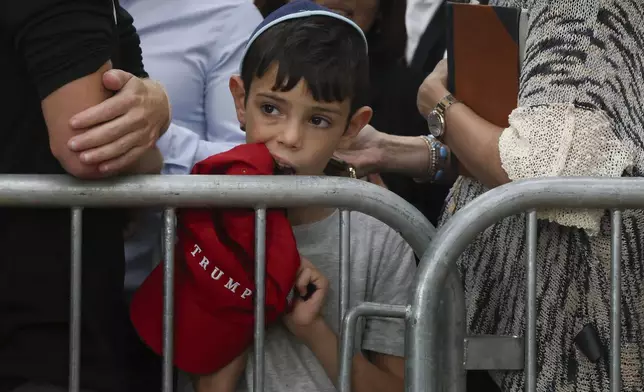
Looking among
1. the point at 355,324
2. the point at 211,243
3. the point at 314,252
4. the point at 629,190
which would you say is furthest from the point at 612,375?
the point at 211,243

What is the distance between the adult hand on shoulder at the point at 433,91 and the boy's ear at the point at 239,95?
1.24 feet

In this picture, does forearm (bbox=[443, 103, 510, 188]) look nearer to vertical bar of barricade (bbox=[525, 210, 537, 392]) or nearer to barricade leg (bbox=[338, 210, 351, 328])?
vertical bar of barricade (bbox=[525, 210, 537, 392])

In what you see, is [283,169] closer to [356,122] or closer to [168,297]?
[356,122]

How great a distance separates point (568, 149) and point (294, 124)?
508mm

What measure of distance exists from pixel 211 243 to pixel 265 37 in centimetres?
51

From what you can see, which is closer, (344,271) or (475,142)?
(344,271)

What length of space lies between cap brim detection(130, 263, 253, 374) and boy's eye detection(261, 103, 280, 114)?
377 mm

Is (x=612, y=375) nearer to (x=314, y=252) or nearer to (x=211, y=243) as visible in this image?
(x=314, y=252)

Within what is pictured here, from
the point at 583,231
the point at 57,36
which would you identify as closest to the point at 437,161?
the point at 583,231

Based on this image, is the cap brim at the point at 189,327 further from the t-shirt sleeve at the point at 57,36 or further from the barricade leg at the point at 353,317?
the t-shirt sleeve at the point at 57,36

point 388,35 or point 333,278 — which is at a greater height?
point 388,35

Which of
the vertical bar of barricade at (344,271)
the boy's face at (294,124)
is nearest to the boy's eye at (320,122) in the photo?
the boy's face at (294,124)

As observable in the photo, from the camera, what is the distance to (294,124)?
193cm

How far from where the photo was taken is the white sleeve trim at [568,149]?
1.71 metres
